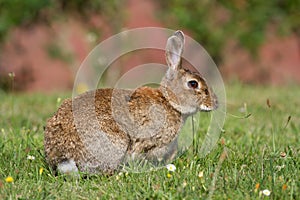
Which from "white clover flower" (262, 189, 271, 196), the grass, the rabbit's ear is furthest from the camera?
the rabbit's ear

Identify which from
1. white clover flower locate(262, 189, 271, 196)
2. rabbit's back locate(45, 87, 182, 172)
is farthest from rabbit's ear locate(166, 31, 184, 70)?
white clover flower locate(262, 189, 271, 196)

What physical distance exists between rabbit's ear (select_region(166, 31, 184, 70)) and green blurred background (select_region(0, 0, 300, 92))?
5997 mm

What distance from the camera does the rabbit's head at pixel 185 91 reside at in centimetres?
506

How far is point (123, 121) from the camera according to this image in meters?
4.67

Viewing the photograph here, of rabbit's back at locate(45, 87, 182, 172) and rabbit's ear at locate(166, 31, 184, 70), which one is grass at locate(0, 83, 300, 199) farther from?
rabbit's ear at locate(166, 31, 184, 70)

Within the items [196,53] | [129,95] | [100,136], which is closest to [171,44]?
[129,95]

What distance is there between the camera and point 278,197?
361 centimetres

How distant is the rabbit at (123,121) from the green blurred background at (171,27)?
237 inches

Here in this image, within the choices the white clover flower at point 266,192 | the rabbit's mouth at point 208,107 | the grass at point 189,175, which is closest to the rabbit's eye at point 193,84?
the rabbit's mouth at point 208,107

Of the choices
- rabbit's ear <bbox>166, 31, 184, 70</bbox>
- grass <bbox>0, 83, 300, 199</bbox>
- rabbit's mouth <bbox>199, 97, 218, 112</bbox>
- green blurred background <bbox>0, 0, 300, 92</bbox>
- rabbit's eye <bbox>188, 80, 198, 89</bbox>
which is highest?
green blurred background <bbox>0, 0, 300, 92</bbox>

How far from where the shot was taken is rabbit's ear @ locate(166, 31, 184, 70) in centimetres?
502

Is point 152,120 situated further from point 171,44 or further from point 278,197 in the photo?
point 278,197

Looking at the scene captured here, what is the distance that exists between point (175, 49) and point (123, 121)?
0.77 m

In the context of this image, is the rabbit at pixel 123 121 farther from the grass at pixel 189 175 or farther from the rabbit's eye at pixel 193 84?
the grass at pixel 189 175
